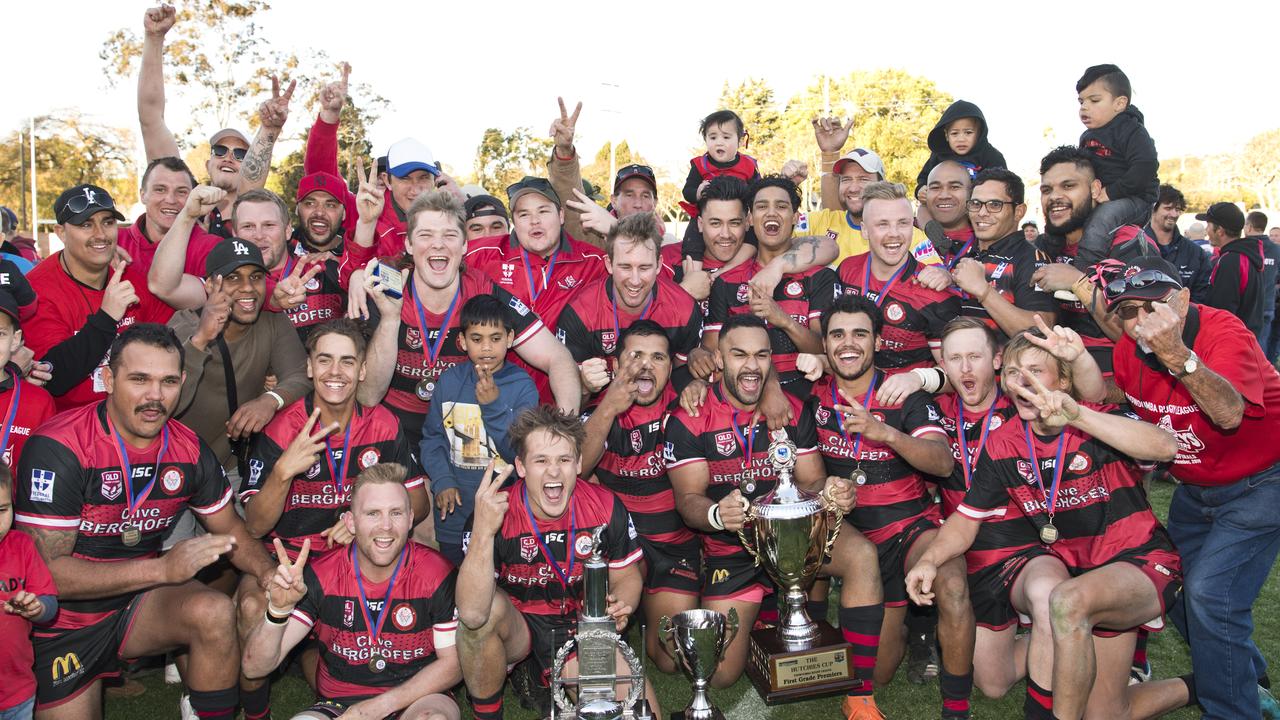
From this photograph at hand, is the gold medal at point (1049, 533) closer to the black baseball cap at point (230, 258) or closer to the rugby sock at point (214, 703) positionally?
the rugby sock at point (214, 703)

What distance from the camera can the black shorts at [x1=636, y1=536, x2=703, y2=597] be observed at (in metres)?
5.55

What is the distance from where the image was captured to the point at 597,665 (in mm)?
4008

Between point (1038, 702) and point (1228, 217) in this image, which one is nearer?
point (1038, 702)

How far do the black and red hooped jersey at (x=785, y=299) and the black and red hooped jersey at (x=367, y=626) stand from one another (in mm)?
2702

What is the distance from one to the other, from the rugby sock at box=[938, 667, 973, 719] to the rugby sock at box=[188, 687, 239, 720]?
11.7 feet

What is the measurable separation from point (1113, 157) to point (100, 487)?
21.0 ft

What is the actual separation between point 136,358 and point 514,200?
2708mm

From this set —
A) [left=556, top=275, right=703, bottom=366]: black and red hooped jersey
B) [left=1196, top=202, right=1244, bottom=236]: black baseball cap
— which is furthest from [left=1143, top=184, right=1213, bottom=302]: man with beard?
[left=556, top=275, right=703, bottom=366]: black and red hooped jersey

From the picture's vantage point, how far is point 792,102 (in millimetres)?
44531

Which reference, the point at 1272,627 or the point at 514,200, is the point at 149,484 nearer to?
the point at 514,200

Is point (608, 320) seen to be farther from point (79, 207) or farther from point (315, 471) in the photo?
point (79, 207)

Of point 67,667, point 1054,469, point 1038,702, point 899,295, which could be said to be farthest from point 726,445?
point 67,667

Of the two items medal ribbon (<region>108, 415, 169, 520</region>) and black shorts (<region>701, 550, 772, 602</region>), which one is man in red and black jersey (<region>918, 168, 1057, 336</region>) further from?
medal ribbon (<region>108, 415, 169, 520</region>)

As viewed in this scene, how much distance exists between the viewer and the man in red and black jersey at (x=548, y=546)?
4.60 m
